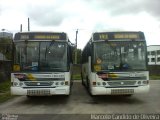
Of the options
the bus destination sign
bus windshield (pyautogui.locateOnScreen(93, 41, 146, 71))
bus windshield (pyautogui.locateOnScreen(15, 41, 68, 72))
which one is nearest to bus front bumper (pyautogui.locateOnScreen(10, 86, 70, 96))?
bus windshield (pyautogui.locateOnScreen(15, 41, 68, 72))

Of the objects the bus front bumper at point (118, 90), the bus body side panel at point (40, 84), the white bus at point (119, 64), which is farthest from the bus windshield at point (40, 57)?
the bus front bumper at point (118, 90)

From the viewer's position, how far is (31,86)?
14.0 m

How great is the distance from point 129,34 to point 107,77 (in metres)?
2.29

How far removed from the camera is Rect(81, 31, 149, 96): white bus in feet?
46.3

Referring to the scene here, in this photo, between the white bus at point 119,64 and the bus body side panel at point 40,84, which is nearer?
the bus body side panel at point 40,84

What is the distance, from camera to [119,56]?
562 inches

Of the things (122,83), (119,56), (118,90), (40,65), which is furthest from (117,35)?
(40,65)

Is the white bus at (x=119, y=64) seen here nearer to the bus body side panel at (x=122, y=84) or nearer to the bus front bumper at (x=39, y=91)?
the bus body side panel at (x=122, y=84)

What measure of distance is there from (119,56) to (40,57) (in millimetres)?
3580

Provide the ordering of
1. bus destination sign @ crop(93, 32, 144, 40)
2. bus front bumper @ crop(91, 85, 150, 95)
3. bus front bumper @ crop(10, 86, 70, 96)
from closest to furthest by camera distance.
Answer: bus front bumper @ crop(10, 86, 70, 96) < bus front bumper @ crop(91, 85, 150, 95) < bus destination sign @ crop(93, 32, 144, 40)

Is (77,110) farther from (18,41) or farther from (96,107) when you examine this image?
(18,41)

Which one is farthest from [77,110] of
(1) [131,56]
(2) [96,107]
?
(1) [131,56]

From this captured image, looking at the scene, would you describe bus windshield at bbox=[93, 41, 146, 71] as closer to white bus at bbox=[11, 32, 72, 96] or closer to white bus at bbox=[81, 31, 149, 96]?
white bus at bbox=[81, 31, 149, 96]

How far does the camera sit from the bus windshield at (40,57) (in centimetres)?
1412
